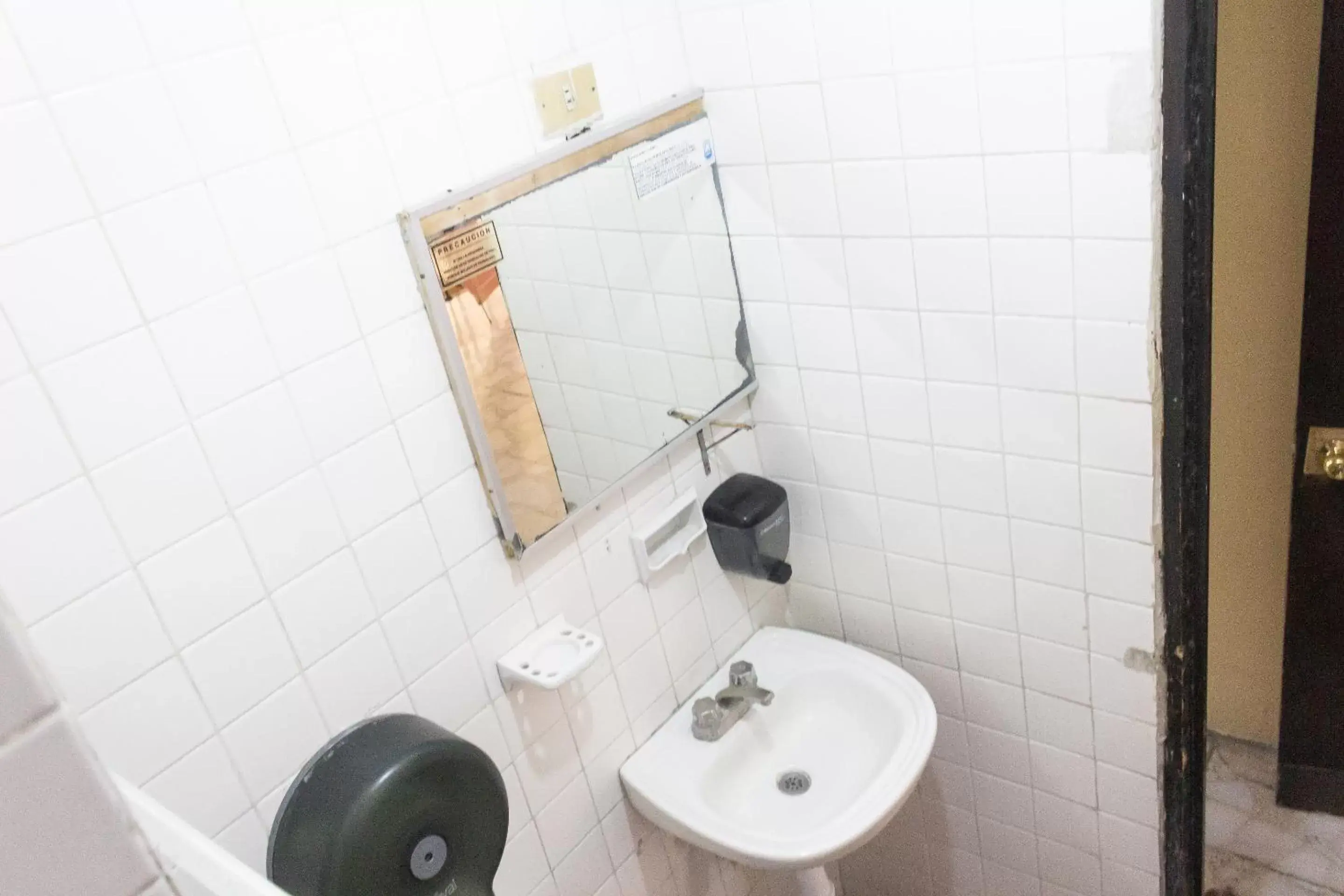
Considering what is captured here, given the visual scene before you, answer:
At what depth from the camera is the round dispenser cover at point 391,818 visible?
42.4 inches

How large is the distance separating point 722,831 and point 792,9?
119 cm

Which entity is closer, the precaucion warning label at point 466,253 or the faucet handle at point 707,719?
the precaucion warning label at point 466,253

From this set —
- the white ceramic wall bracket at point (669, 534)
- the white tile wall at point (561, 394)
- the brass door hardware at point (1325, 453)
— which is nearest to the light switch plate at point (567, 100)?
the white tile wall at point (561, 394)

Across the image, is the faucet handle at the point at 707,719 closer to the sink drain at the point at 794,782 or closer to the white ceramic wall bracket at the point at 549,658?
the sink drain at the point at 794,782

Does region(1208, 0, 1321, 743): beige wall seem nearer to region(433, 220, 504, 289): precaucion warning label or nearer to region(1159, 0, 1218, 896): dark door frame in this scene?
region(1159, 0, 1218, 896): dark door frame

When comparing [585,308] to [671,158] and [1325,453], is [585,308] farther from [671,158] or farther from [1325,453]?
[1325,453]

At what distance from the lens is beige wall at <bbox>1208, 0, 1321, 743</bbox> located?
158cm

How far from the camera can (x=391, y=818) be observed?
1093mm

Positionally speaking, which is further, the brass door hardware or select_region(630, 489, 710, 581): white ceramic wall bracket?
the brass door hardware

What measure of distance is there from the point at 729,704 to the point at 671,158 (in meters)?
0.90

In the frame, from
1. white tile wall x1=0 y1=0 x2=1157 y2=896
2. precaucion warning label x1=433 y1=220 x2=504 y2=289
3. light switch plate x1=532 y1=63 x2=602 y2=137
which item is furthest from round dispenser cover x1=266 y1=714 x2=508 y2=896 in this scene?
light switch plate x1=532 y1=63 x2=602 y2=137

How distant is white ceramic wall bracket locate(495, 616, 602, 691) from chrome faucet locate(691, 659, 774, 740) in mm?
310

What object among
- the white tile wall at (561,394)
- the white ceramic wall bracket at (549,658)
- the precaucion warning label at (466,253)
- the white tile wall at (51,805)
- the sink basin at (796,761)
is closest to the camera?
the white tile wall at (51,805)

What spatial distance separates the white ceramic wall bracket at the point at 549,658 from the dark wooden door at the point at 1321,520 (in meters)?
1.28
